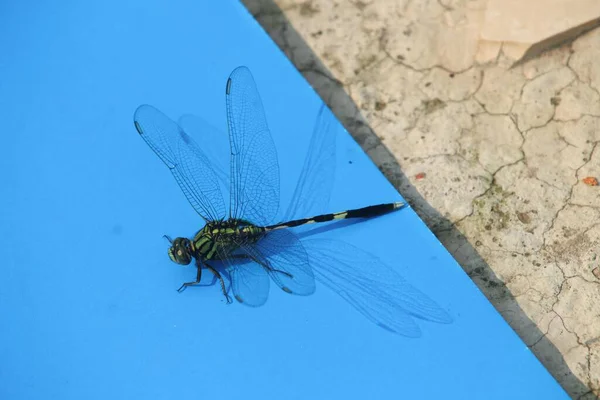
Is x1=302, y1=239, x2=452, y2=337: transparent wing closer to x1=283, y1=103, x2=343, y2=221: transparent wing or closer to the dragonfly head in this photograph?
x1=283, y1=103, x2=343, y2=221: transparent wing

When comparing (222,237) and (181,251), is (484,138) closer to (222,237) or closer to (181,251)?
(222,237)

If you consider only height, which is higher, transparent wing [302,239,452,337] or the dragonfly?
the dragonfly

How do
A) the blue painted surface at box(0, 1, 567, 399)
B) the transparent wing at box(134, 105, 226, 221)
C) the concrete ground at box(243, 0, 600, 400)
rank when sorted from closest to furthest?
1. the blue painted surface at box(0, 1, 567, 399)
2. the transparent wing at box(134, 105, 226, 221)
3. the concrete ground at box(243, 0, 600, 400)

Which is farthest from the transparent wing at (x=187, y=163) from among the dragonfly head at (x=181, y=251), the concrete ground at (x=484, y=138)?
the concrete ground at (x=484, y=138)

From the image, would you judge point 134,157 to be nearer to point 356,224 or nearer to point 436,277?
point 356,224

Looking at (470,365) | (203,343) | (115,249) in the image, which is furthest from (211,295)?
(470,365)

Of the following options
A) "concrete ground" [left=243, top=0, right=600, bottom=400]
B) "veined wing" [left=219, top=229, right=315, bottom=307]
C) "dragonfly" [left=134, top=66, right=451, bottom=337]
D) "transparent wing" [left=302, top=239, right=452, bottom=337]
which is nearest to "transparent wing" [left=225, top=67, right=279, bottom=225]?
"dragonfly" [left=134, top=66, right=451, bottom=337]

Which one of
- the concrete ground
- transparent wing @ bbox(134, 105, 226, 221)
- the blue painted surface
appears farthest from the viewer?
the concrete ground
